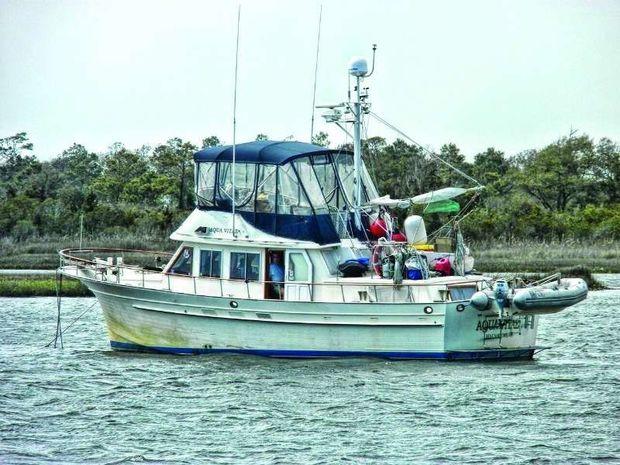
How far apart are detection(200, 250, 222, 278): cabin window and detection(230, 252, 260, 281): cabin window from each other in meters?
0.35

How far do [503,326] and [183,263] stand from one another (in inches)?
311

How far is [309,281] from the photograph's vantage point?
2886cm

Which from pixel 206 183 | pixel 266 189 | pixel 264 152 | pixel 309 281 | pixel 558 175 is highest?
pixel 558 175

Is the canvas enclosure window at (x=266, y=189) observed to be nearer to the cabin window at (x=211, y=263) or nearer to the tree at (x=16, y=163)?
the cabin window at (x=211, y=263)

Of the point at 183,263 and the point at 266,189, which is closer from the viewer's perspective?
the point at 266,189

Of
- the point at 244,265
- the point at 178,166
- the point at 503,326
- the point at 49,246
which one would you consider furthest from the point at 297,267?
the point at 178,166

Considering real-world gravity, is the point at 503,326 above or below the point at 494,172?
below

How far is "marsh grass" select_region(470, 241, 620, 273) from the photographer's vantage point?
52.2m

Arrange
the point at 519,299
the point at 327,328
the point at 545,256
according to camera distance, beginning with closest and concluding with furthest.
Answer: the point at 519,299 < the point at 327,328 < the point at 545,256

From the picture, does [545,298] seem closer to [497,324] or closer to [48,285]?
[497,324]

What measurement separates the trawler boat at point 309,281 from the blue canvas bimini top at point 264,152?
0.12ft

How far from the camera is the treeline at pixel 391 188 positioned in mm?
64438

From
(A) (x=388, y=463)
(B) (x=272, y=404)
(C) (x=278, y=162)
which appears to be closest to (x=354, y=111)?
(C) (x=278, y=162)

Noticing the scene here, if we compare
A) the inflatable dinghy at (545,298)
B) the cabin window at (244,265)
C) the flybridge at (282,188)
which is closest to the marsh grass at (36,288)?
the flybridge at (282,188)
